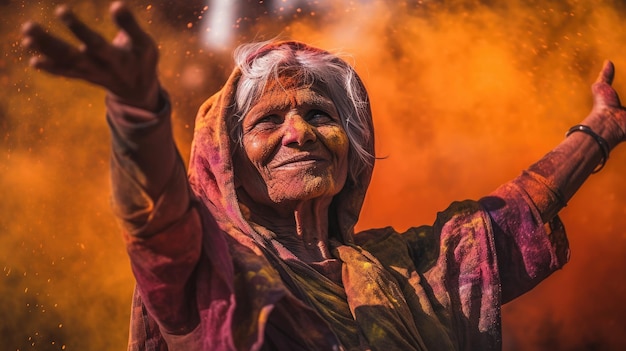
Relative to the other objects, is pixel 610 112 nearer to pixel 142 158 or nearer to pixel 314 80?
pixel 314 80

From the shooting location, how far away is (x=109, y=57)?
2742 millimetres

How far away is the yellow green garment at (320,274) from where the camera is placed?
3.22 meters

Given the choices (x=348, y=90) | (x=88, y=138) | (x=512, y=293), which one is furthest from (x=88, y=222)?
(x=512, y=293)

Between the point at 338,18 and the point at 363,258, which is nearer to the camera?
Result: the point at 363,258

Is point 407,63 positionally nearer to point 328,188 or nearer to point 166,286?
point 328,188

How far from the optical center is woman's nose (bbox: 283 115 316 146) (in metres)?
3.89

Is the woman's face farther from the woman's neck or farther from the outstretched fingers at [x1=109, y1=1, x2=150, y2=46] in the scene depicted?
the outstretched fingers at [x1=109, y1=1, x2=150, y2=46]

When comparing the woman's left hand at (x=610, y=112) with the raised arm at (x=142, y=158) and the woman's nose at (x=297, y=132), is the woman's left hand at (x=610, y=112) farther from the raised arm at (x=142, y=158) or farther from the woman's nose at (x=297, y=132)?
the raised arm at (x=142, y=158)

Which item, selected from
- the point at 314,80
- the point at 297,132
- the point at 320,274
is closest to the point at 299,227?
the point at 320,274

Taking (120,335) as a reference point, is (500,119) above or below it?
above

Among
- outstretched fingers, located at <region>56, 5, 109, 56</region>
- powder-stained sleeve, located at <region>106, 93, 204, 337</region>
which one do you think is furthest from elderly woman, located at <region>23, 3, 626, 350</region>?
outstretched fingers, located at <region>56, 5, 109, 56</region>

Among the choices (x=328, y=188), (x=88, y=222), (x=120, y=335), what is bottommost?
(x=120, y=335)

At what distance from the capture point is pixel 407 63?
5496 mm

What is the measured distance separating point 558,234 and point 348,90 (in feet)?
3.15
